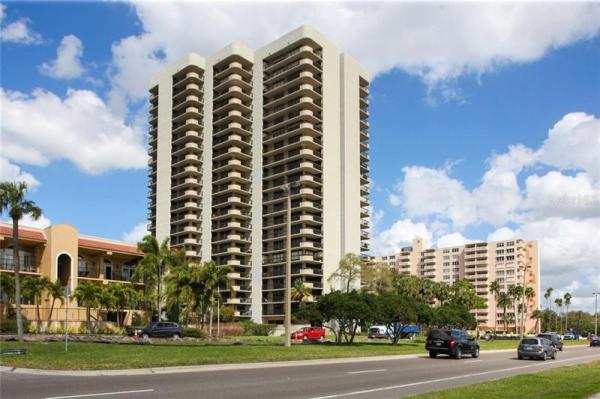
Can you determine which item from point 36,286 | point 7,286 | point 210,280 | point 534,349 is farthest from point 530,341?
point 7,286

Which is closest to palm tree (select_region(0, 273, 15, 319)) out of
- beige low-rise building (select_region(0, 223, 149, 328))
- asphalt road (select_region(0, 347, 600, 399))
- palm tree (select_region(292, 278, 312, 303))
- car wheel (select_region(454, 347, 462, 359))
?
beige low-rise building (select_region(0, 223, 149, 328))

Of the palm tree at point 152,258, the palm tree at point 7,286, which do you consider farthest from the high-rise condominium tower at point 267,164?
the palm tree at point 7,286

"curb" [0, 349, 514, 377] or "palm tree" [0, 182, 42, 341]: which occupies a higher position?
"palm tree" [0, 182, 42, 341]

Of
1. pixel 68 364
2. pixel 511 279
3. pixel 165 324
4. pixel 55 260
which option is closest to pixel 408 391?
pixel 68 364

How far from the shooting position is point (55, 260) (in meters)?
74.8

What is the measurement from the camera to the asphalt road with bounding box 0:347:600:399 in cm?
1550

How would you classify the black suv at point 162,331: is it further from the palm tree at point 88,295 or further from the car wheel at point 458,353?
the car wheel at point 458,353

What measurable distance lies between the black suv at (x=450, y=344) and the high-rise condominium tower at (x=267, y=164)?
217 ft

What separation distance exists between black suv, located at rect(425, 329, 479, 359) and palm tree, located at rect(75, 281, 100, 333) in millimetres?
47239

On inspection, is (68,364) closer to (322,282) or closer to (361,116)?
(322,282)

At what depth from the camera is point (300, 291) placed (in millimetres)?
98438

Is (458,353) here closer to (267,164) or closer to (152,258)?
(152,258)

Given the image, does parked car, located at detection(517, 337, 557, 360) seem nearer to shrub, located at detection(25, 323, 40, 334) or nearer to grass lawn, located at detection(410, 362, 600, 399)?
grass lawn, located at detection(410, 362, 600, 399)

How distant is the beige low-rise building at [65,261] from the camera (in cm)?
7244
